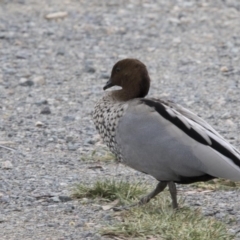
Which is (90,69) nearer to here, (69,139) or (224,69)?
(224,69)

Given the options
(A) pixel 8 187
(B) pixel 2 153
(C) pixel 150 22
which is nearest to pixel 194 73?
(C) pixel 150 22

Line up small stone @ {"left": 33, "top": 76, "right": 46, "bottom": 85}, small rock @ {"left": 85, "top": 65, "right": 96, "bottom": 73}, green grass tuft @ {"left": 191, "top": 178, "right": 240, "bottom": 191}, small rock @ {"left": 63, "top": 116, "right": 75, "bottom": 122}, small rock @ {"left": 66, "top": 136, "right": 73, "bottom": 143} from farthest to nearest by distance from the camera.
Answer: small rock @ {"left": 85, "top": 65, "right": 96, "bottom": 73} → small stone @ {"left": 33, "top": 76, "right": 46, "bottom": 85} → small rock @ {"left": 63, "top": 116, "right": 75, "bottom": 122} → small rock @ {"left": 66, "top": 136, "right": 73, "bottom": 143} → green grass tuft @ {"left": 191, "top": 178, "right": 240, "bottom": 191}

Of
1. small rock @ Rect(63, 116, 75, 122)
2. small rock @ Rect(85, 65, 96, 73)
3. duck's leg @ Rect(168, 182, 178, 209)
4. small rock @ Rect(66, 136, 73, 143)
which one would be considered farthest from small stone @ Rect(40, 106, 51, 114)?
duck's leg @ Rect(168, 182, 178, 209)

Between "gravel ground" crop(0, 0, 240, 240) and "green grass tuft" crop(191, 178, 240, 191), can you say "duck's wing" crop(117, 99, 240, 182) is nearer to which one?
"gravel ground" crop(0, 0, 240, 240)

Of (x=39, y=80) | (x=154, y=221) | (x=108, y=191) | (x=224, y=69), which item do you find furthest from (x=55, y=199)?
(x=224, y=69)

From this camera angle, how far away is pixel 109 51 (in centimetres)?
1178

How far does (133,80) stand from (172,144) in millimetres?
805

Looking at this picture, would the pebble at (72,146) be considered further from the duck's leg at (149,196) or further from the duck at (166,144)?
the duck's leg at (149,196)

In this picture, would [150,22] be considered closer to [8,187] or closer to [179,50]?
[179,50]

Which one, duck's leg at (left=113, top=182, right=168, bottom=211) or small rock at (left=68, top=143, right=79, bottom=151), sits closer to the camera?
duck's leg at (left=113, top=182, right=168, bottom=211)

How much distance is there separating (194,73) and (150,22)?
2524 millimetres

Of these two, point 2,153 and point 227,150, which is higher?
point 227,150

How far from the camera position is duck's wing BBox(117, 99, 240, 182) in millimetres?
5848

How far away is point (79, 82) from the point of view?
34.2 ft
